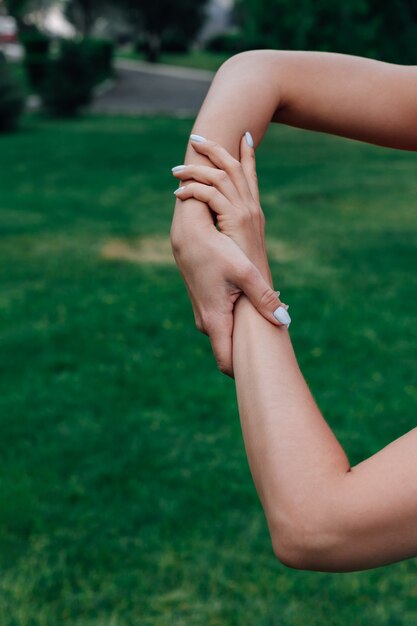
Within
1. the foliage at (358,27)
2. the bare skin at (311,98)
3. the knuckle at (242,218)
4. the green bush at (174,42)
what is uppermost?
the bare skin at (311,98)

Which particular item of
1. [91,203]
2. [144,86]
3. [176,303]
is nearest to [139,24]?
[144,86]

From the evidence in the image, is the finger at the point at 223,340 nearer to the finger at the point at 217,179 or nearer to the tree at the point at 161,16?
the finger at the point at 217,179

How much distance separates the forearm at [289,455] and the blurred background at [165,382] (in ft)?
8.35

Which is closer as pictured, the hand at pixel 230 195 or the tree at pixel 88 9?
the hand at pixel 230 195

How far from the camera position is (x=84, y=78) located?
22.8 m

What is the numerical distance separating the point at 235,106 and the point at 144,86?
103 ft

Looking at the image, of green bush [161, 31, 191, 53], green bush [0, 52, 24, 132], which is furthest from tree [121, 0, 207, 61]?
green bush [0, 52, 24, 132]

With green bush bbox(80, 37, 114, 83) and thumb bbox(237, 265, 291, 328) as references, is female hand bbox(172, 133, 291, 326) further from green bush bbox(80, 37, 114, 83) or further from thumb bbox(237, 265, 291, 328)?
green bush bbox(80, 37, 114, 83)

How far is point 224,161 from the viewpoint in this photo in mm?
A: 1570

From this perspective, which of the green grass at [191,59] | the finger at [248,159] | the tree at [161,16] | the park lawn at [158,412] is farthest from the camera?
the tree at [161,16]

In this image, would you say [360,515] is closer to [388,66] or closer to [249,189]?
[249,189]

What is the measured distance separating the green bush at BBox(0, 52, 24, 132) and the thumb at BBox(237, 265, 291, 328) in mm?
18679

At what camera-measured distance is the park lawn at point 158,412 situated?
3.72 metres

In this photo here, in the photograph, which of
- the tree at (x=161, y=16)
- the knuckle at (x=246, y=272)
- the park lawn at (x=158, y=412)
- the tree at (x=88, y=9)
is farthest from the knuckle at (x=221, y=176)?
the tree at (x=88, y=9)
